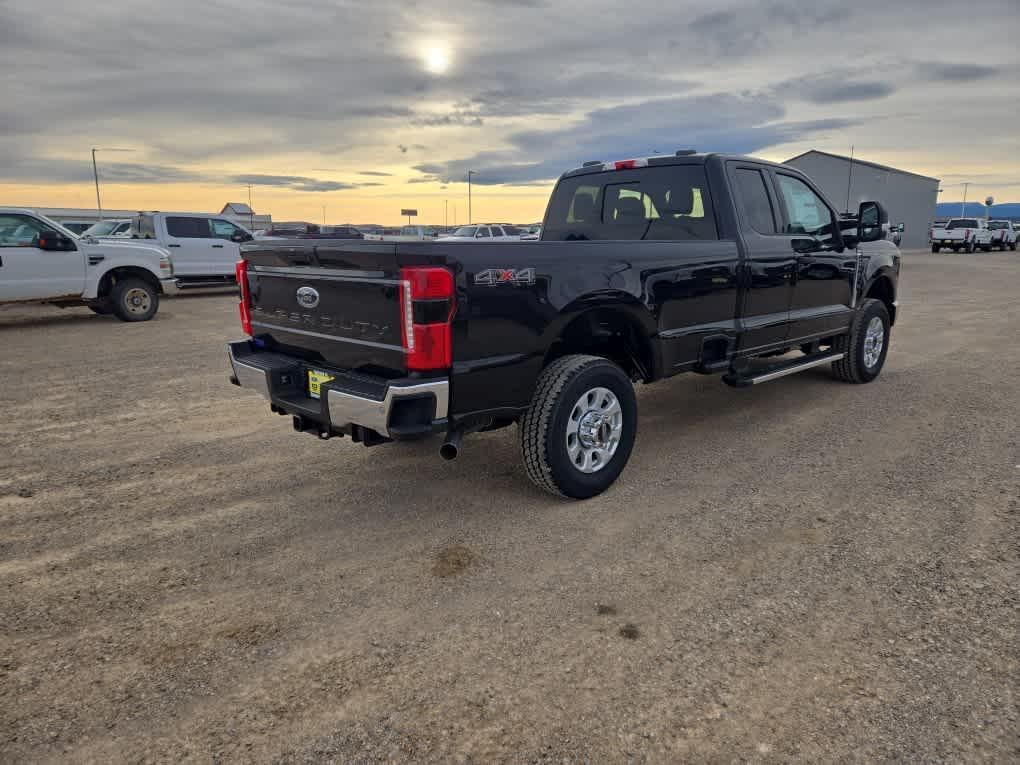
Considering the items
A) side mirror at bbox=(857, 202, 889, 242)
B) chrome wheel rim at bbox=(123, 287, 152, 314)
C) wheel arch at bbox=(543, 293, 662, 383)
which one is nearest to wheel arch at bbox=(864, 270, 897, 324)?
side mirror at bbox=(857, 202, 889, 242)

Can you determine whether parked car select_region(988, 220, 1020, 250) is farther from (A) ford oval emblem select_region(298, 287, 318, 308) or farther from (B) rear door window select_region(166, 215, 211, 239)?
(A) ford oval emblem select_region(298, 287, 318, 308)

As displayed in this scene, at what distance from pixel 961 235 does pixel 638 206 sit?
129ft

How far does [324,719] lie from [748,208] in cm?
450

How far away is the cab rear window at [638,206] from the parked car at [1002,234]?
42.0 meters

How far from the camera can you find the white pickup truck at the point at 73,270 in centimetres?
1034

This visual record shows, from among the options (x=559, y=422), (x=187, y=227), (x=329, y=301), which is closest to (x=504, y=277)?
(x=559, y=422)

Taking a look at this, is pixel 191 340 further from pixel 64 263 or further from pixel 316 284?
pixel 316 284

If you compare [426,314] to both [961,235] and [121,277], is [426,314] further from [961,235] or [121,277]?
[961,235]

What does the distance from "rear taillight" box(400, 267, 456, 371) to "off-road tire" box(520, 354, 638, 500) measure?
28.3 inches

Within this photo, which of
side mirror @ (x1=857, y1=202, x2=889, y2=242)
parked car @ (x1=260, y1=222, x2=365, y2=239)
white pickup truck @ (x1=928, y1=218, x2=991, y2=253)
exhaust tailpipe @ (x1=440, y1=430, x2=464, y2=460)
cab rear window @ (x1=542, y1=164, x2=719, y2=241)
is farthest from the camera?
white pickup truck @ (x1=928, y1=218, x2=991, y2=253)

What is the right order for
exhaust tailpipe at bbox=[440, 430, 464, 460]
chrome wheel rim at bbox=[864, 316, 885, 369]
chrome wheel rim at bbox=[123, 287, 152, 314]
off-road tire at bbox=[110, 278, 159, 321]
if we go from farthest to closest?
chrome wheel rim at bbox=[123, 287, 152, 314] < off-road tire at bbox=[110, 278, 159, 321] < chrome wheel rim at bbox=[864, 316, 885, 369] < exhaust tailpipe at bbox=[440, 430, 464, 460]

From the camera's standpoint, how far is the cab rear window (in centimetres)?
508

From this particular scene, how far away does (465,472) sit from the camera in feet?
15.1

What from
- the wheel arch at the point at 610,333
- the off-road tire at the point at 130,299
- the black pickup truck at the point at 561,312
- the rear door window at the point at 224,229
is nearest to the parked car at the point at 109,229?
the rear door window at the point at 224,229
